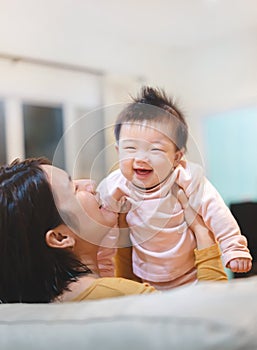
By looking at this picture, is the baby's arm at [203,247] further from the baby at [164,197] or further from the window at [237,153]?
the window at [237,153]

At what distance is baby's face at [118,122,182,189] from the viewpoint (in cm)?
82

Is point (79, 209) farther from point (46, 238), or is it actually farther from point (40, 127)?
point (40, 127)

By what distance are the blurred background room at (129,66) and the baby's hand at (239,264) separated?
1.69 meters

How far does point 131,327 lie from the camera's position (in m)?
0.48

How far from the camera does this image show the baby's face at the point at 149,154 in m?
0.82

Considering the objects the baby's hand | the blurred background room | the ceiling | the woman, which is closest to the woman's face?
the woman

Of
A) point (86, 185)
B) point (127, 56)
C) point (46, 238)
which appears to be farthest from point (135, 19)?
point (46, 238)

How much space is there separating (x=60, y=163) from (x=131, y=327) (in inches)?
20.4

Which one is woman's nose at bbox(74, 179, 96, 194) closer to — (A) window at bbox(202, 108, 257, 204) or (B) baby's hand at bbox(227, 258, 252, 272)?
(B) baby's hand at bbox(227, 258, 252, 272)

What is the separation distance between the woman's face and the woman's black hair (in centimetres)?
2

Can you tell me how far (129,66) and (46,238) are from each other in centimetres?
269

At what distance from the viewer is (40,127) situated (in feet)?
9.80

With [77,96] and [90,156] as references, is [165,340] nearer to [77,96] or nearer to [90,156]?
[90,156]

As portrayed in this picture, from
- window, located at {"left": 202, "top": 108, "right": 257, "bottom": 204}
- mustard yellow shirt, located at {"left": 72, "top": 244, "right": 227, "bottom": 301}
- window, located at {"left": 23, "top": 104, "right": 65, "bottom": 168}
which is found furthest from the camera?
window, located at {"left": 202, "top": 108, "right": 257, "bottom": 204}
